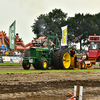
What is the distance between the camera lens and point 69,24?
232ft

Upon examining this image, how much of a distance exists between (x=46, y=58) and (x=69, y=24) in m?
56.1

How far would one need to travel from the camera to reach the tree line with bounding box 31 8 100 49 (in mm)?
68438

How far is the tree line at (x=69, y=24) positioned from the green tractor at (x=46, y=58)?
50.5m

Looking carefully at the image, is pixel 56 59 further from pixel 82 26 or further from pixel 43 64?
pixel 82 26

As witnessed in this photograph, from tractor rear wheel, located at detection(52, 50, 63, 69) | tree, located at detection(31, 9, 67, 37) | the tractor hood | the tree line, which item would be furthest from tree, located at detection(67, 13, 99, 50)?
tractor rear wheel, located at detection(52, 50, 63, 69)

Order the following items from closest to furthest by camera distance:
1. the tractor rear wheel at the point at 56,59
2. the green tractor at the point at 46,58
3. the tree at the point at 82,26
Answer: the green tractor at the point at 46,58
the tractor rear wheel at the point at 56,59
the tree at the point at 82,26

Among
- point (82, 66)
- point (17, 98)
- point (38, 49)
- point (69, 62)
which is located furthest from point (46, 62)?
point (17, 98)

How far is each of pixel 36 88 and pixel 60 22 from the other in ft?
215

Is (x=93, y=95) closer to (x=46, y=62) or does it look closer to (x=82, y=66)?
(x=46, y=62)

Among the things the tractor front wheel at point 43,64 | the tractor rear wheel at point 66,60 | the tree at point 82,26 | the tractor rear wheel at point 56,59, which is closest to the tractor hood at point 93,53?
the tractor rear wheel at point 66,60

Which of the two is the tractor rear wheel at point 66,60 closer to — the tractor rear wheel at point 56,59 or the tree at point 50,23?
the tractor rear wheel at point 56,59

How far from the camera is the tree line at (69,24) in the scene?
225 feet

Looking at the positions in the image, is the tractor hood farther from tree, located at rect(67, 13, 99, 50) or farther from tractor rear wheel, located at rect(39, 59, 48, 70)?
tree, located at rect(67, 13, 99, 50)

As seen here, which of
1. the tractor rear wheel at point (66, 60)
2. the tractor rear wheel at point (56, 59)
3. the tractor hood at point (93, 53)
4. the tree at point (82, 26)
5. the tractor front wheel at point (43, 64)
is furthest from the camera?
the tree at point (82, 26)
